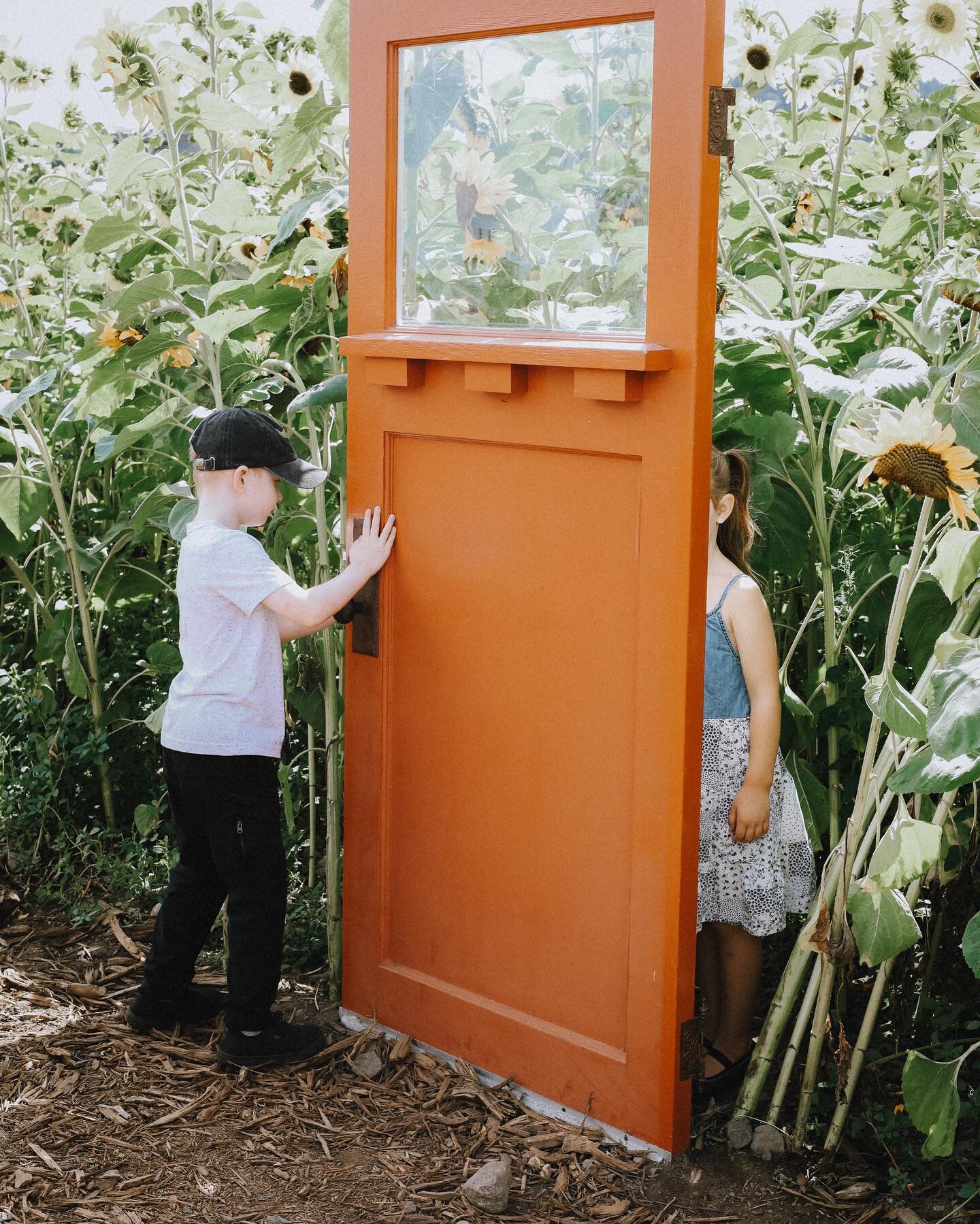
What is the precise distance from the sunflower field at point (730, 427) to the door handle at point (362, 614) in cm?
19

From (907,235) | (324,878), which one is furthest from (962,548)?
(324,878)

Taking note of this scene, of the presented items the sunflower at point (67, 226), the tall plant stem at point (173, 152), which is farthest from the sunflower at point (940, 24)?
the sunflower at point (67, 226)

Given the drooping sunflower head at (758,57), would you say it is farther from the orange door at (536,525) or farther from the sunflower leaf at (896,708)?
the sunflower leaf at (896,708)

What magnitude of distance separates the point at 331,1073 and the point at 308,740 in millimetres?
810

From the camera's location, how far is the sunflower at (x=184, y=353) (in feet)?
10.3

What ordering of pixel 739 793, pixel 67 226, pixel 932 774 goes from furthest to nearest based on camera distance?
pixel 67 226 → pixel 739 793 → pixel 932 774

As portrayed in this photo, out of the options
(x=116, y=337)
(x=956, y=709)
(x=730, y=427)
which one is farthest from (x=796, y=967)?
(x=116, y=337)

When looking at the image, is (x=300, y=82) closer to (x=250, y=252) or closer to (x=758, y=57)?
(x=250, y=252)

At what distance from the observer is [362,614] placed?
2.93 meters

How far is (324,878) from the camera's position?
3650 mm

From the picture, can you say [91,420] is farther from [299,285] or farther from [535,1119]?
[535,1119]

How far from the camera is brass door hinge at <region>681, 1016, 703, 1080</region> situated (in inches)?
99.7

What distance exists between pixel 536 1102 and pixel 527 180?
1761mm

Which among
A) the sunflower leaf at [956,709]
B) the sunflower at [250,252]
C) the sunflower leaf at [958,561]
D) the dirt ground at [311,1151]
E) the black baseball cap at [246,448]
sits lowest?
the dirt ground at [311,1151]
